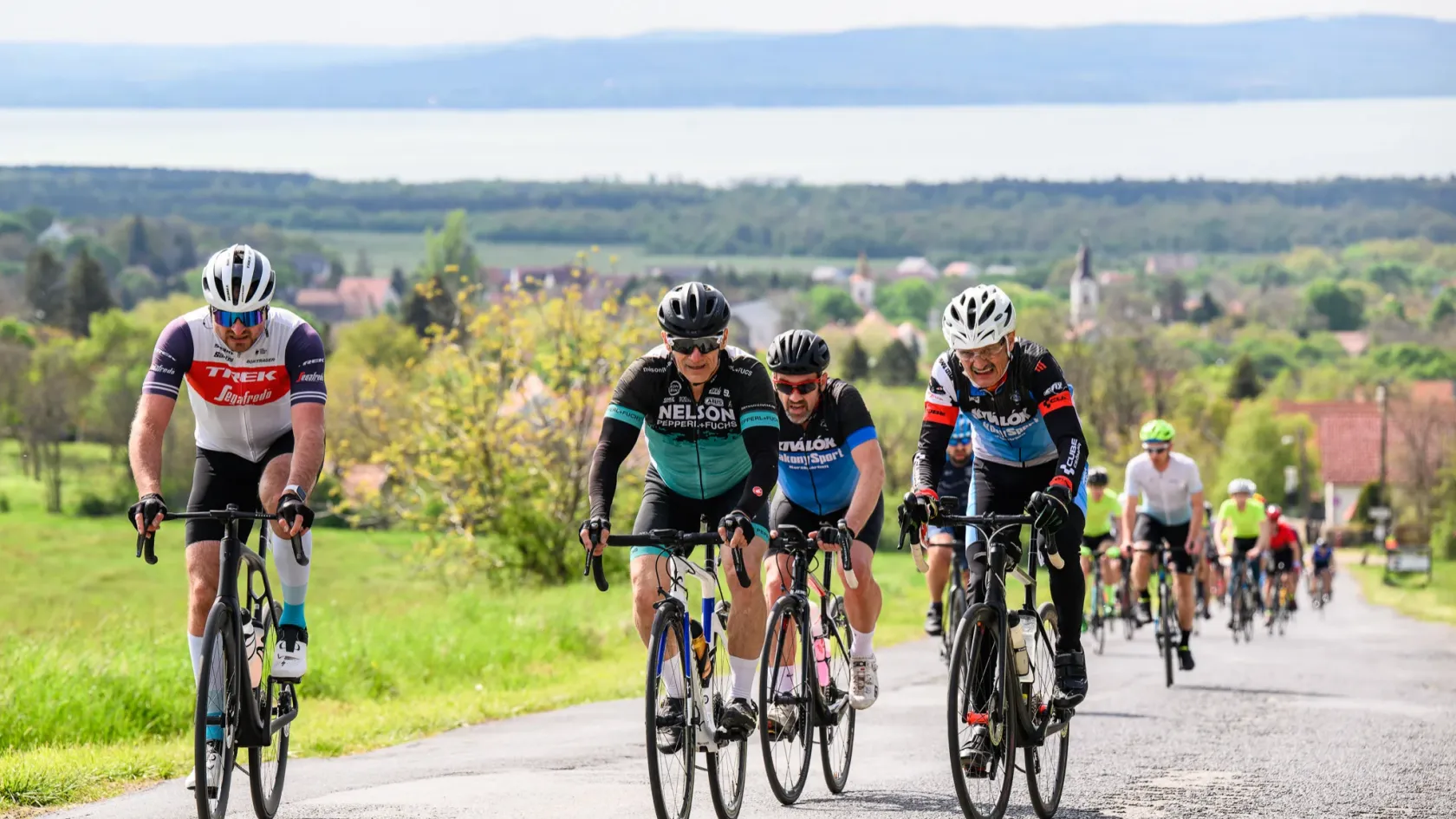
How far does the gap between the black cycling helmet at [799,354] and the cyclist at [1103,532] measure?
30.0 feet

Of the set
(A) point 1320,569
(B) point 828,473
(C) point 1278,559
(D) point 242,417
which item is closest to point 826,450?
(B) point 828,473

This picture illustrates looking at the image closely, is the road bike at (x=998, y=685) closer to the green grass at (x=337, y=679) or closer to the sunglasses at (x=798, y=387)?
the sunglasses at (x=798, y=387)

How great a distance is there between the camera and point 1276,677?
16.5 metres

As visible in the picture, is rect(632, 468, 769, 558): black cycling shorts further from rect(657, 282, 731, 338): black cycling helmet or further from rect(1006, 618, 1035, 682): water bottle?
rect(1006, 618, 1035, 682): water bottle

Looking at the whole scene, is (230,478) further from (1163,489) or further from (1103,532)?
(1103,532)


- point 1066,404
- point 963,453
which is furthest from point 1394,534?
point 1066,404

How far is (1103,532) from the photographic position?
19.2 metres

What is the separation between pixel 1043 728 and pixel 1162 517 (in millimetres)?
8353

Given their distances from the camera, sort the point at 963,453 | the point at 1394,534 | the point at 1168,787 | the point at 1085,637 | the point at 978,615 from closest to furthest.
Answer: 1. the point at 978,615
2. the point at 1168,787
3. the point at 963,453
4. the point at 1085,637
5. the point at 1394,534

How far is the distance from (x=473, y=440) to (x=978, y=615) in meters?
26.6

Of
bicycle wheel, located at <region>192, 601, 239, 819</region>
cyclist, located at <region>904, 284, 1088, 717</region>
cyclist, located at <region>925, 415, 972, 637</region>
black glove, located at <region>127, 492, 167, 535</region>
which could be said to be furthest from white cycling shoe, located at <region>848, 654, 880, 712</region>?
cyclist, located at <region>925, 415, 972, 637</region>

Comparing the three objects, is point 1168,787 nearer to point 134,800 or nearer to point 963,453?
point 134,800

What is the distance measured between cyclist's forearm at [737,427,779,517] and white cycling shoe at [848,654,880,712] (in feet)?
5.58

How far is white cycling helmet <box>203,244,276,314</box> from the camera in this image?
7.35m
